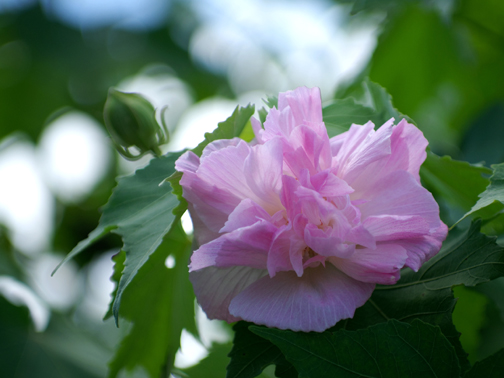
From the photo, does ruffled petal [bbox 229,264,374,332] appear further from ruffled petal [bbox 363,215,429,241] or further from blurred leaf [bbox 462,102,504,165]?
blurred leaf [bbox 462,102,504,165]

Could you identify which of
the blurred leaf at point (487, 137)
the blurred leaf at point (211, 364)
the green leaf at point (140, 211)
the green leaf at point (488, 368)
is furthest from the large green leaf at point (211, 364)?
the blurred leaf at point (487, 137)

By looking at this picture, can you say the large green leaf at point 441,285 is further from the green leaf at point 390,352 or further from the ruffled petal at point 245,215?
the ruffled petal at point 245,215

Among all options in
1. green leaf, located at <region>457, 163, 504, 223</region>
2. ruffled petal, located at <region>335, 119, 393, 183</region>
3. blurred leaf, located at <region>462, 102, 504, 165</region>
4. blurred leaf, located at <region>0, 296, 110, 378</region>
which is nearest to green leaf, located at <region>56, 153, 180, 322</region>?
ruffled petal, located at <region>335, 119, 393, 183</region>

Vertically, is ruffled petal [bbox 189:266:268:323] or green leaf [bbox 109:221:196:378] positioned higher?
ruffled petal [bbox 189:266:268:323]

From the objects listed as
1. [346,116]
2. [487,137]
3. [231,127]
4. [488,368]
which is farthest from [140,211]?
[487,137]

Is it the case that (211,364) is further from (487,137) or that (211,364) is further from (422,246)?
(487,137)
